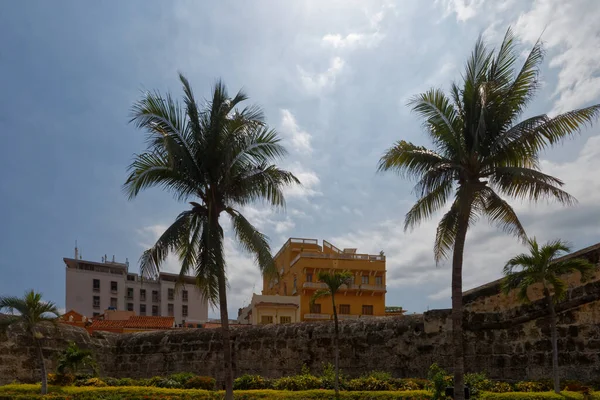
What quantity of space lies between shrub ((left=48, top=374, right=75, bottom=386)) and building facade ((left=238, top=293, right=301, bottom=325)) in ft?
61.7

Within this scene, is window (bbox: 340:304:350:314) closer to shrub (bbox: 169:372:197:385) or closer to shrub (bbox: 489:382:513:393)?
shrub (bbox: 169:372:197:385)

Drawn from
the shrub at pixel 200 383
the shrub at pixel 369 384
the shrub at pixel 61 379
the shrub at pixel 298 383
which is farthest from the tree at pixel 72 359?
the shrub at pixel 369 384

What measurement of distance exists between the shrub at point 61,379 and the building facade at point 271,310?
1879cm

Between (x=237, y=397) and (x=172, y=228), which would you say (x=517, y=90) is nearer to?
(x=172, y=228)

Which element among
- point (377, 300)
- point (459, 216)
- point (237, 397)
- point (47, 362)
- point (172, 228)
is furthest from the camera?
point (377, 300)

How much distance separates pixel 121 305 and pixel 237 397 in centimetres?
5381

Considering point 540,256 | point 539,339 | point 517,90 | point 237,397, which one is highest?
point 517,90

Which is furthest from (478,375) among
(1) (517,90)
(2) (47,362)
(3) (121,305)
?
(3) (121,305)

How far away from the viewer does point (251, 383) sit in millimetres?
14055

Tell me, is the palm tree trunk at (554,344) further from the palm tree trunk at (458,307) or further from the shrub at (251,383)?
the shrub at (251,383)

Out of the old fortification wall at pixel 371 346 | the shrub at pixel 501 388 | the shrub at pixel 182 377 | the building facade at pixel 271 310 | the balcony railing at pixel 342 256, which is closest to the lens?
the shrub at pixel 501 388

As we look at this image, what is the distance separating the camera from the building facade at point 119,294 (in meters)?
58.7

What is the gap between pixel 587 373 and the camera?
39.8 ft

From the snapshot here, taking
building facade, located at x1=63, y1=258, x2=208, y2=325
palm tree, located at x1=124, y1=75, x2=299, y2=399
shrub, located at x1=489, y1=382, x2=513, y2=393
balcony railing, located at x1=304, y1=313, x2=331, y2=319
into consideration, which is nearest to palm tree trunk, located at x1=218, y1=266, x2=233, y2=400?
palm tree, located at x1=124, y1=75, x2=299, y2=399
